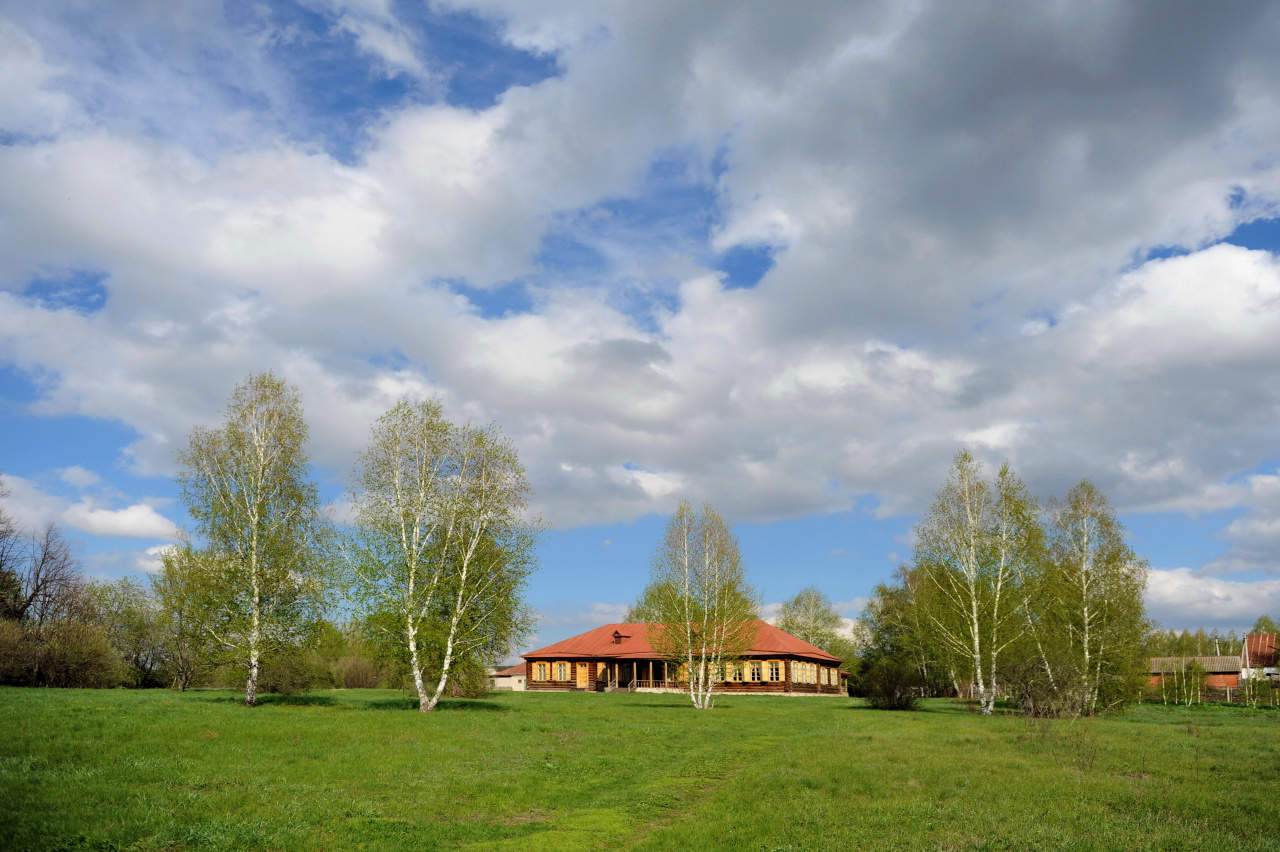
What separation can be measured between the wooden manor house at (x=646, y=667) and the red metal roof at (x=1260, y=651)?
64.3 metres

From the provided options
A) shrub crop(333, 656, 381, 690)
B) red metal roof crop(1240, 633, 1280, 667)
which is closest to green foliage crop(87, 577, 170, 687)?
shrub crop(333, 656, 381, 690)

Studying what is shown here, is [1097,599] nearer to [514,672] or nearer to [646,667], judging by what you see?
[646,667]

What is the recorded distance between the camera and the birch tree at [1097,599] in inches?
1724

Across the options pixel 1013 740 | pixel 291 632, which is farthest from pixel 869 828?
pixel 291 632

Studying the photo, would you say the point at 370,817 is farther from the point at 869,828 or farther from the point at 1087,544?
the point at 1087,544

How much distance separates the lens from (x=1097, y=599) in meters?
45.1

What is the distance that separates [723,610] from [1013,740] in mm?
22109

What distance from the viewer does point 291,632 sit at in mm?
35219

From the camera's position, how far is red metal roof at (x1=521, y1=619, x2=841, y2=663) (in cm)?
6962

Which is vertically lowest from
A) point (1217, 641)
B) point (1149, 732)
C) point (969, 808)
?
point (1217, 641)

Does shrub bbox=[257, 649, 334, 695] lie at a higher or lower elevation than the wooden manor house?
higher

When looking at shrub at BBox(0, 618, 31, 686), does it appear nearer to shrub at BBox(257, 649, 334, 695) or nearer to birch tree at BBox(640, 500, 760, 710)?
shrub at BBox(257, 649, 334, 695)

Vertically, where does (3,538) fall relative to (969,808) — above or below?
above

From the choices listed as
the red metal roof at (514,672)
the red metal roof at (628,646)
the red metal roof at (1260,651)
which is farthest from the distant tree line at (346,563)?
the red metal roof at (1260,651)
